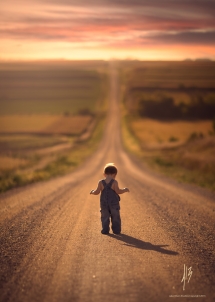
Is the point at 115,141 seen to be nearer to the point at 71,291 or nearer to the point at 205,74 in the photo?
the point at 205,74

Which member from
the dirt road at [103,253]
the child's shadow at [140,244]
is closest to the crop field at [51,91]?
the dirt road at [103,253]

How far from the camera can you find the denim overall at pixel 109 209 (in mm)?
9047

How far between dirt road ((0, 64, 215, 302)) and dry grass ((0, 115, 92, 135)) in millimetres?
61917

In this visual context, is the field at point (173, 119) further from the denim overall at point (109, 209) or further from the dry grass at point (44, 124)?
the denim overall at point (109, 209)

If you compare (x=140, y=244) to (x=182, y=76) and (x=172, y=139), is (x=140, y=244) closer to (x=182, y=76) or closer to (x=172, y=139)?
(x=172, y=139)

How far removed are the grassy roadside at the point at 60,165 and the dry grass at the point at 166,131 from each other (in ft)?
23.8

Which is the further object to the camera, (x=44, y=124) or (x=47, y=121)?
(x=47, y=121)

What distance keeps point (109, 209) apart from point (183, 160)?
3033 centimetres

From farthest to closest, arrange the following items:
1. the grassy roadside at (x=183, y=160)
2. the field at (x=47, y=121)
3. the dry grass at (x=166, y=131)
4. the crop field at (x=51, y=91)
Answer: the crop field at (x=51, y=91), the dry grass at (x=166, y=131), the field at (x=47, y=121), the grassy roadside at (x=183, y=160)

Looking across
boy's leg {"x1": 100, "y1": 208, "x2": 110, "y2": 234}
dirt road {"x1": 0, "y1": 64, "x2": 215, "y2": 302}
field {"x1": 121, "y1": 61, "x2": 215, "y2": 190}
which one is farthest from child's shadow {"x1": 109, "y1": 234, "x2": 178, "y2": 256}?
field {"x1": 121, "y1": 61, "x2": 215, "y2": 190}

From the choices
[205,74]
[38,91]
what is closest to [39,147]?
[205,74]

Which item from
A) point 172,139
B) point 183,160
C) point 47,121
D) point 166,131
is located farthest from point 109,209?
point 47,121

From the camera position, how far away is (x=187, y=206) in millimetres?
13594

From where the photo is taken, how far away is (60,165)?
1556 inches
